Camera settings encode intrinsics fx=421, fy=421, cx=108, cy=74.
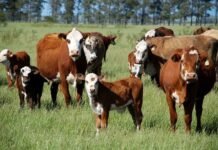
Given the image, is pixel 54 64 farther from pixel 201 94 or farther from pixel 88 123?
pixel 201 94

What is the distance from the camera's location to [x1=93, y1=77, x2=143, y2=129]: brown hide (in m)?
7.35

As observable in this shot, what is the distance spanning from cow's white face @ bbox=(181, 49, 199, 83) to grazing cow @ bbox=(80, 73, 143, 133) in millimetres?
1076

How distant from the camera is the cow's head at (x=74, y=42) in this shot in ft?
30.1

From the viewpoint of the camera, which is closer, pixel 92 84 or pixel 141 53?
pixel 92 84

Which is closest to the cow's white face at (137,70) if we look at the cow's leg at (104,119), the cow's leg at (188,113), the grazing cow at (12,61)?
the cow's leg at (188,113)

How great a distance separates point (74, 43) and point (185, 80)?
3.29m

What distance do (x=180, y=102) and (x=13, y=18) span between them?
325 feet

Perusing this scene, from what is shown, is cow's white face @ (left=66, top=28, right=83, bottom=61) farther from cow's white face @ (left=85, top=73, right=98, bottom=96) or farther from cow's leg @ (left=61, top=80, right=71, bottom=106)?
cow's white face @ (left=85, top=73, right=98, bottom=96)

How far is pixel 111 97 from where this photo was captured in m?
7.48

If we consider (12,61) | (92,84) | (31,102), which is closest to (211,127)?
(92,84)

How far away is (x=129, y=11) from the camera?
98250mm

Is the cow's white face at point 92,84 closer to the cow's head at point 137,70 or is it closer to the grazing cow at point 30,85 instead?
the grazing cow at point 30,85

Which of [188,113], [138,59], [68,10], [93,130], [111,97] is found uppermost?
[68,10]

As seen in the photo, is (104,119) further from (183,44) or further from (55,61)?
(183,44)
